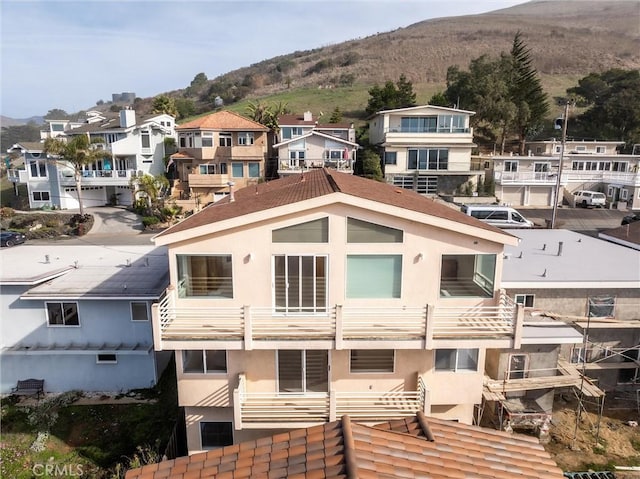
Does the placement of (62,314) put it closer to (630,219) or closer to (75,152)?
(75,152)

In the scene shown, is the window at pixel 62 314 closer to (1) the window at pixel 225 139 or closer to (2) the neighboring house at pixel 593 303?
(2) the neighboring house at pixel 593 303

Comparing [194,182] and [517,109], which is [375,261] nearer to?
[194,182]

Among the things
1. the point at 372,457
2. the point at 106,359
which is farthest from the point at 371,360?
the point at 106,359

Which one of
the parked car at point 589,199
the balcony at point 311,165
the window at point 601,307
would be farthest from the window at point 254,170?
the window at point 601,307

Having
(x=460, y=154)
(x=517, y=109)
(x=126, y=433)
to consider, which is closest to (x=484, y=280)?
(x=126, y=433)

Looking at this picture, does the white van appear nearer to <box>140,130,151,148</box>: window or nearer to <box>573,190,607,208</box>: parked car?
<box>573,190,607,208</box>: parked car

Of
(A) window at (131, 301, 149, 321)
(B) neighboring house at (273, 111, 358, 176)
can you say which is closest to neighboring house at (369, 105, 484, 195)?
(B) neighboring house at (273, 111, 358, 176)
